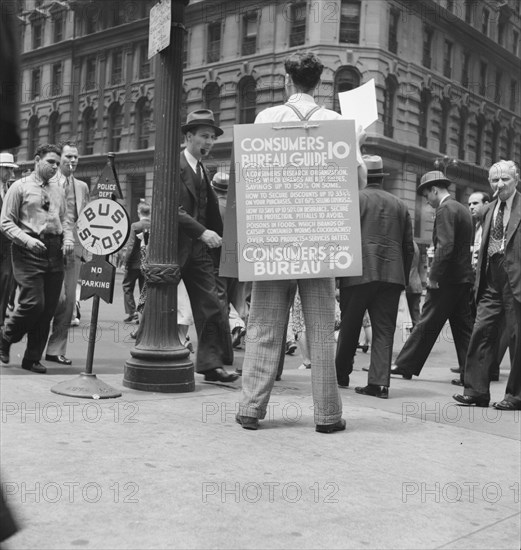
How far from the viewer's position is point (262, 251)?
15.3 ft

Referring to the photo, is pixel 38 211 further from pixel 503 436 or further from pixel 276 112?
pixel 503 436

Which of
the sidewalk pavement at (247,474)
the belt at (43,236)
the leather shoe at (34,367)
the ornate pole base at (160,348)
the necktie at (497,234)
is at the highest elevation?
the necktie at (497,234)

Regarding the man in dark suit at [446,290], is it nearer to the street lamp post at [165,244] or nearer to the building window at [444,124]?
the street lamp post at [165,244]

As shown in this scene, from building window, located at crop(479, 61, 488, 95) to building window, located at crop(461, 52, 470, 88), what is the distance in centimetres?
165

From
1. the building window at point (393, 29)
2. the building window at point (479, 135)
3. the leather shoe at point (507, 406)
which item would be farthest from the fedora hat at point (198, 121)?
the building window at point (479, 135)

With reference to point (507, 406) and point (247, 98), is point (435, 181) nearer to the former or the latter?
point (507, 406)

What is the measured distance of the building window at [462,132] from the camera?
4312 centimetres

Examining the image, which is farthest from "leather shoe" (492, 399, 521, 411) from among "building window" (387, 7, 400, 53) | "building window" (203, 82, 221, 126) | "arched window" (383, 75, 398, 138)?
"building window" (203, 82, 221, 126)

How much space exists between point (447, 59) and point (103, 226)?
39.6 m

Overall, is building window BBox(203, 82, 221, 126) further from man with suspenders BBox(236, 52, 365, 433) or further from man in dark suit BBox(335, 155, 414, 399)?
man with suspenders BBox(236, 52, 365, 433)

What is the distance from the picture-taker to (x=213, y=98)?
41.0 m

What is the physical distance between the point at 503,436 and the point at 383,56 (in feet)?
113

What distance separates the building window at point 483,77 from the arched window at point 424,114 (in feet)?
22.5

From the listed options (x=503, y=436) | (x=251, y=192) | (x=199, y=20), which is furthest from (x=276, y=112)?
(x=199, y=20)
